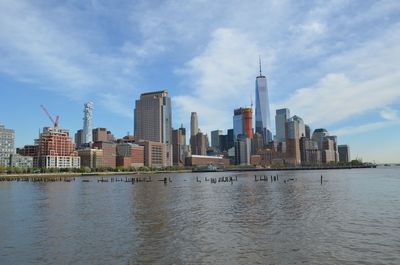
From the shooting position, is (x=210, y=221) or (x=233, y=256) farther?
(x=210, y=221)

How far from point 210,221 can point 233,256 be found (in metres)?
18.9

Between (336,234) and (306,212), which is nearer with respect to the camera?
(336,234)

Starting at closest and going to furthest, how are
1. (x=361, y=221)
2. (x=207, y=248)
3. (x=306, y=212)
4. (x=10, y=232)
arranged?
(x=207, y=248) < (x=10, y=232) < (x=361, y=221) < (x=306, y=212)

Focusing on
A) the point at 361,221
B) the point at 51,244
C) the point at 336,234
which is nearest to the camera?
the point at 51,244

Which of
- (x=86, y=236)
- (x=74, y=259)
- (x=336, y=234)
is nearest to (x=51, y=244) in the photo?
(x=86, y=236)

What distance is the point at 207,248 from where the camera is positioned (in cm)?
3719

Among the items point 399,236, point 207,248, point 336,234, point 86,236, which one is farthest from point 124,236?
point 399,236

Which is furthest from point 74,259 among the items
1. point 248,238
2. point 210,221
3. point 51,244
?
point 210,221

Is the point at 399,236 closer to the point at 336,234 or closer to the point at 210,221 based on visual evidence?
the point at 336,234

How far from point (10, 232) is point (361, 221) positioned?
42410 mm

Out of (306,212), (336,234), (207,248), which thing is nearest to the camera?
(207,248)

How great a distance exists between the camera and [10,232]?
155ft

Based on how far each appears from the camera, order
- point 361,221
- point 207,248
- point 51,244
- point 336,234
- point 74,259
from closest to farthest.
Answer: point 74,259, point 207,248, point 51,244, point 336,234, point 361,221

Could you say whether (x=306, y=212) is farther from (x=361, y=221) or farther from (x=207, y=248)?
(x=207, y=248)
